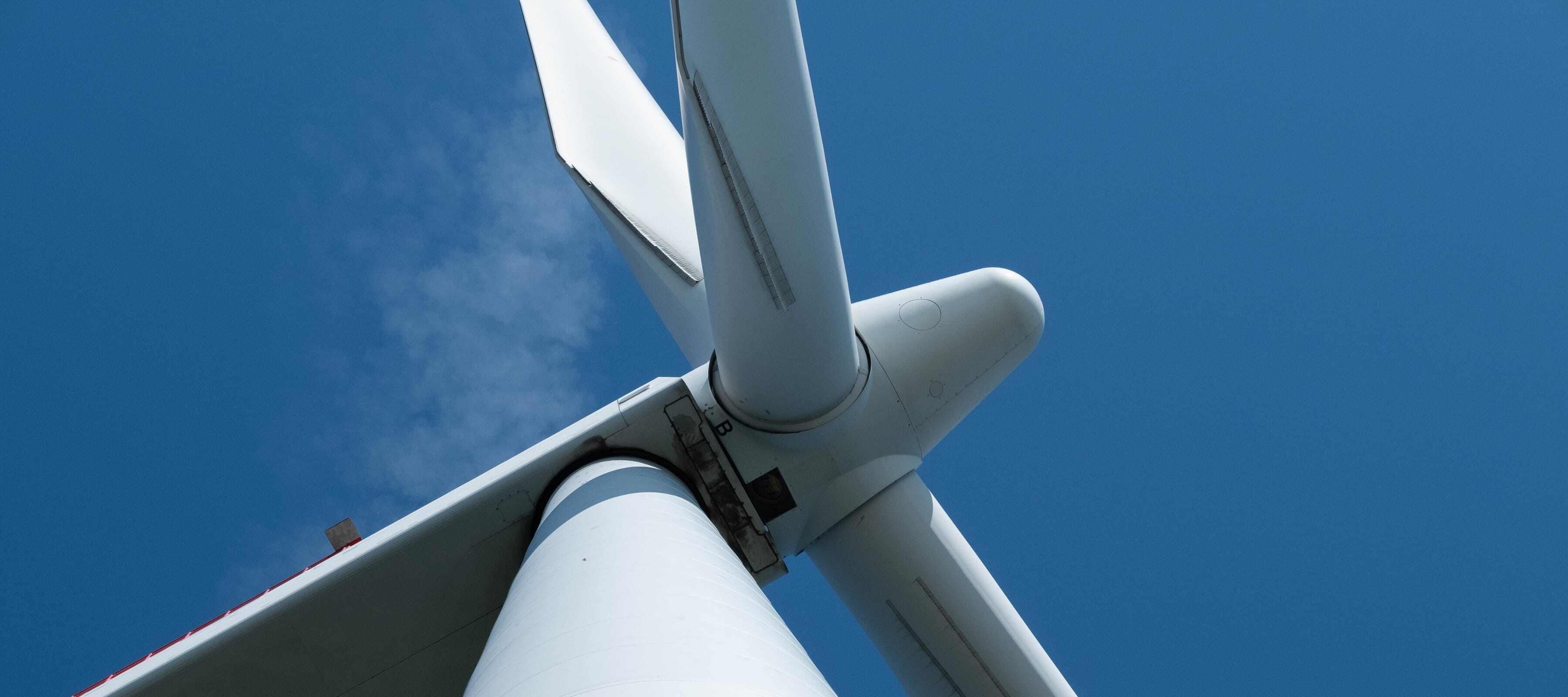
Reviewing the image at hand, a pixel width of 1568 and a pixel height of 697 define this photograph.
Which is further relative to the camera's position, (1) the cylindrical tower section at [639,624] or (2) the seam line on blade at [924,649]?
(2) the seam line on blade at [924,649]

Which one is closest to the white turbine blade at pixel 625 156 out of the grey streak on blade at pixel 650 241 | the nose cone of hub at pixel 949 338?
the grey streak on blade at pixel 650 241

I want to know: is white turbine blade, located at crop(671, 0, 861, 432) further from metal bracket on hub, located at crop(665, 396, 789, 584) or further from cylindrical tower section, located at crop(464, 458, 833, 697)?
cylindrical tower section, located at crop(464, 458, 833, 697)

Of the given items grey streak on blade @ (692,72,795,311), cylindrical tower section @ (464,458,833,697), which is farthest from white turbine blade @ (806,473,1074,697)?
cylindrical tower section @ (464,458,833,697)

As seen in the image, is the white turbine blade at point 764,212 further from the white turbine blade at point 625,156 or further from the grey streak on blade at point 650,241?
the grey streak on blade at point 650,241

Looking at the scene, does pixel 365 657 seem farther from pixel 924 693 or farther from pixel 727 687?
pixel 727 687

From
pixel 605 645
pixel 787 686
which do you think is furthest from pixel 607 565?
pixel 787 686
